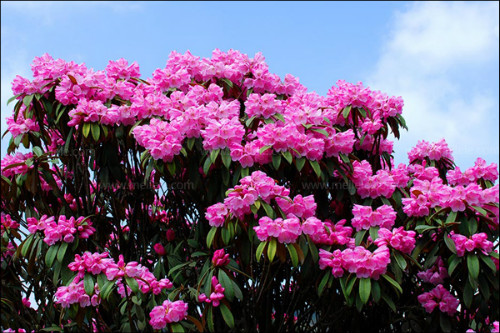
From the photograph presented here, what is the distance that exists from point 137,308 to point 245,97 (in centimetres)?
169

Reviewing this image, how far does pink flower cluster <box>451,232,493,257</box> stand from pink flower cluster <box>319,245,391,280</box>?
0.37m

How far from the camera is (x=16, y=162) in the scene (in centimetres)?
416

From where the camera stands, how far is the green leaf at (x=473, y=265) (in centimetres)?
310

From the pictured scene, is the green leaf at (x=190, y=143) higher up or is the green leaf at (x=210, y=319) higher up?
the green leaf at (x=190, y=143)

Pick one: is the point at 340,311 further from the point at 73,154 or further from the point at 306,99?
the point at 73,154

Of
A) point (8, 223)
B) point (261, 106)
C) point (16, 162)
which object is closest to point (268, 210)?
point (261, 106)

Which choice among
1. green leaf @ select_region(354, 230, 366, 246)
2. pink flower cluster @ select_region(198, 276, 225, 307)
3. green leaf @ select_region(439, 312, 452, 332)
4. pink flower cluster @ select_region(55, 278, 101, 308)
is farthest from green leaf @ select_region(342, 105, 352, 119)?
pink flower cluster @ select_region(55, 278, 101, 308)

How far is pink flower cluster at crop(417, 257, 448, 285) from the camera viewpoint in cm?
350

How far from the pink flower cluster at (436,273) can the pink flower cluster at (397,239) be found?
355mm

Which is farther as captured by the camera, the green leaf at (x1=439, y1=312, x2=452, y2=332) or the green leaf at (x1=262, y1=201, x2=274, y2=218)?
the green leaf at (x1=439, y1=312, x2=452, y2=332)

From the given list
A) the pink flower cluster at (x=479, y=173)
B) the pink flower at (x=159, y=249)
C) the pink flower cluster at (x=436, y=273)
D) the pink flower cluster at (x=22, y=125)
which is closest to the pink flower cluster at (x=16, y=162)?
the pink flower cluster at (x=22, y=125)

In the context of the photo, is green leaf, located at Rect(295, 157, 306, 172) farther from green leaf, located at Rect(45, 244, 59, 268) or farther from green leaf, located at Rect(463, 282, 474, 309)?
green leaf, located at Rect(45, 244, 59, 268)

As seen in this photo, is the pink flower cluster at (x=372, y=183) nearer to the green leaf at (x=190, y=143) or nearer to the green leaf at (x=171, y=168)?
the green leaf at (x=190, y=143)

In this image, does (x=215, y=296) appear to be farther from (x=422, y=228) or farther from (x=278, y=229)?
(x=422, y=228)
